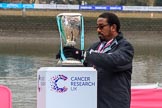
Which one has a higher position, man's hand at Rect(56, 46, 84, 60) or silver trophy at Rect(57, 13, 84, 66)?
silver trophy at Rect(57, 13, 84, 66)

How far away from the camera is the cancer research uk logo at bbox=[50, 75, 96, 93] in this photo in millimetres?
4012

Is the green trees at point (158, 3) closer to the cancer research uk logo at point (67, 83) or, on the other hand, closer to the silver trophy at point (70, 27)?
the silver trophy at point (70, 27)

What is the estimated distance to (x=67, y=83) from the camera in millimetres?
4027

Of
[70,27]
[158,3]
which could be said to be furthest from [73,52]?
[158,3]

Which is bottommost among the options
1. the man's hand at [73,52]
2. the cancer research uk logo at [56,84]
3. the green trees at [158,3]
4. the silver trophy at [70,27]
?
the green trees at [158,3]

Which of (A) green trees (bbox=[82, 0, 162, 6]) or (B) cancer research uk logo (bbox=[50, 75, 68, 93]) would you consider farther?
(A) green trees (bbox=[82, 0, 162, 6])

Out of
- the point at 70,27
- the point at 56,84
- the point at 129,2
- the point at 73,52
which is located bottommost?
the point at 129,2

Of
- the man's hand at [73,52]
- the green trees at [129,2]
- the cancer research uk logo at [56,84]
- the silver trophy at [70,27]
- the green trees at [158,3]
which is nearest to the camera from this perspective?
the cancer research uk logo at [56,84]

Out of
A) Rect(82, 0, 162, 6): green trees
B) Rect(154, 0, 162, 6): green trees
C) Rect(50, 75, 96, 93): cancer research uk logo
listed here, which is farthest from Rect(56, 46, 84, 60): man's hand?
Rect(154, 0, 162, 6): green trees

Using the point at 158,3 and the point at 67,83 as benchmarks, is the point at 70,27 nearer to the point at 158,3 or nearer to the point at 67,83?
the point at 67,83

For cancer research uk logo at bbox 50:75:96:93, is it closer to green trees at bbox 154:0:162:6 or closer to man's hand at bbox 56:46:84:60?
man's hand at bbox 56:46:84:60

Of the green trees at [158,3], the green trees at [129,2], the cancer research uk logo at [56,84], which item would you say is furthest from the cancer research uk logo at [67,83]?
the green trees at [158,3]

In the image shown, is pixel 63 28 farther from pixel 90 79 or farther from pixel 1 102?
pixel 1 102

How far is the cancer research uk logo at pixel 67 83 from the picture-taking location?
4.01m
